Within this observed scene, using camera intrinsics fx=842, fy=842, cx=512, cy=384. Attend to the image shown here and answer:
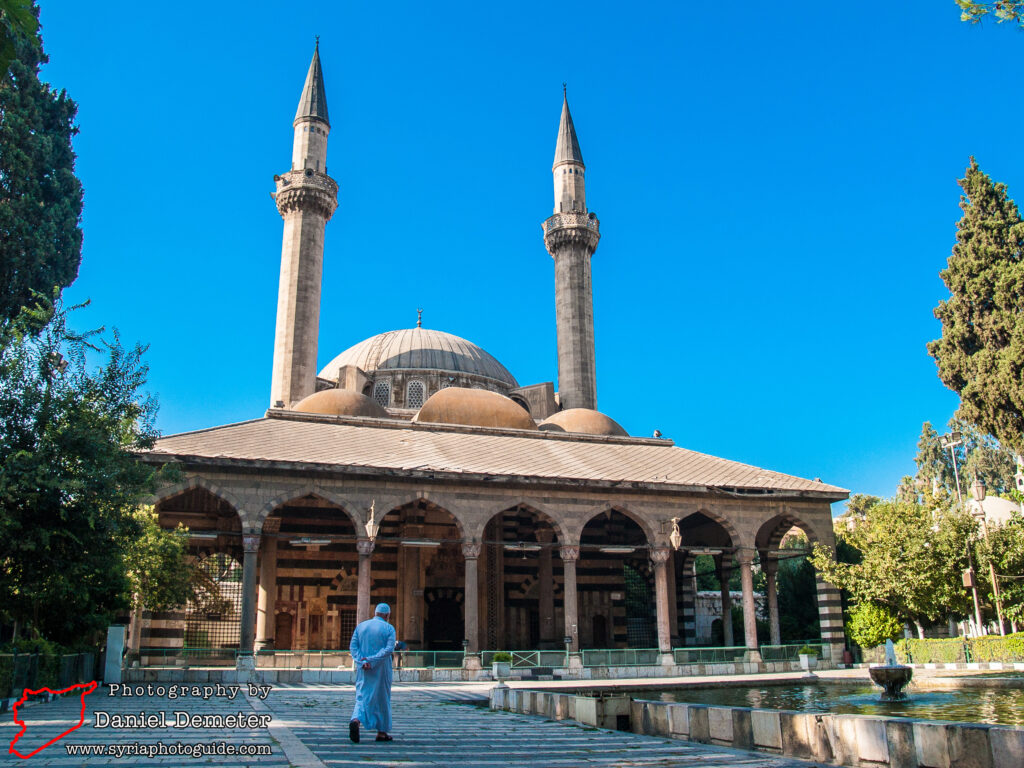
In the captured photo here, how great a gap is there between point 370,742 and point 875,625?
798 inches

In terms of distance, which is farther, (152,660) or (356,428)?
(356,428)

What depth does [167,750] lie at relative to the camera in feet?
19.9

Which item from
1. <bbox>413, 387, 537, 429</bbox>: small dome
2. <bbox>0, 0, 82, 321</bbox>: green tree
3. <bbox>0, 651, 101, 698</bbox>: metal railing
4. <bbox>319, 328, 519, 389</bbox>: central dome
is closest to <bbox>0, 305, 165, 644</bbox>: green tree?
<bbox>0, 651, 101, 698</bbox>: metal railing

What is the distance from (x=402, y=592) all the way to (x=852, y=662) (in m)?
13.1

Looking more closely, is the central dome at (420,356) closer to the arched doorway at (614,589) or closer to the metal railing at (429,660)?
the arched doorway at (614,589)

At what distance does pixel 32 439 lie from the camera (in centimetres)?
1262

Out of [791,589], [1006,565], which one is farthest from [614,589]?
[1006,565]

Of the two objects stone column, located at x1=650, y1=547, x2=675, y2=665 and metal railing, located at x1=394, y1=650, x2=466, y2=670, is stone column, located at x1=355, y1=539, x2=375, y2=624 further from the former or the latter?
stone column, located at x1=650, y1=547, x2=675, y2=665

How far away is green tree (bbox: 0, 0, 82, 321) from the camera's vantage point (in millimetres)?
18406

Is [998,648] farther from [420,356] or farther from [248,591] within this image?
[420,356]

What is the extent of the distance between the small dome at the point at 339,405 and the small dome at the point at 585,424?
21.7 ft

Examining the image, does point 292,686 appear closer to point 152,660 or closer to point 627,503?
point 152,660

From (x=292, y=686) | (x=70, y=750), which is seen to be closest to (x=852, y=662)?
(x=292, y=686)

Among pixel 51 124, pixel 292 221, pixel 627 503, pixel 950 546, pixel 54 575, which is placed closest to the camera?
pixel 54 575
